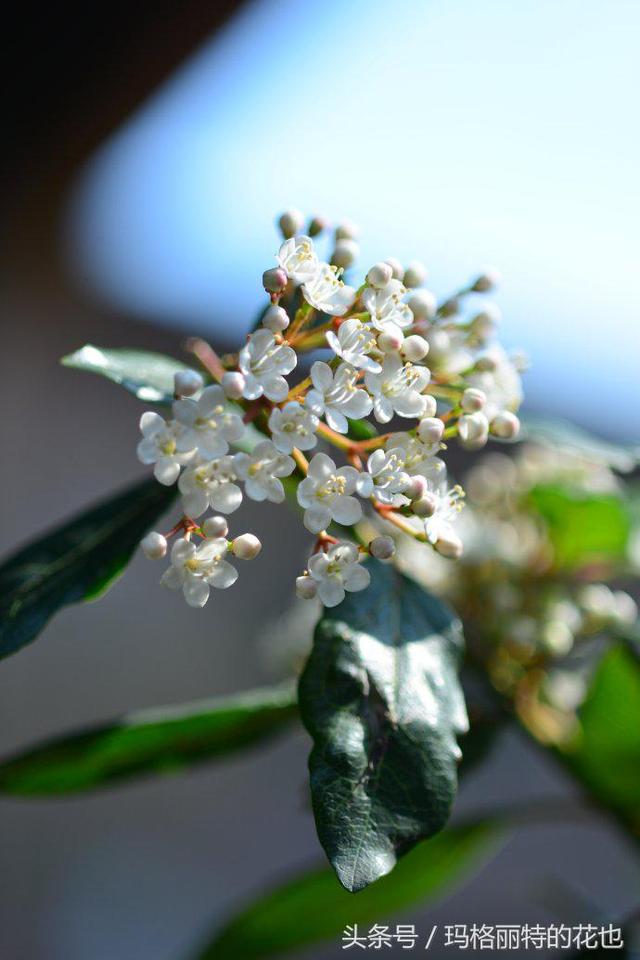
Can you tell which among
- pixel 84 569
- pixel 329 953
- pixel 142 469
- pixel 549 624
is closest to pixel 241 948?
pixel 549 624

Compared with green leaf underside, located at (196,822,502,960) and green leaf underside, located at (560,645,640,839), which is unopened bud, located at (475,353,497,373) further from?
green leaf underside, located at (196,822,502,960)

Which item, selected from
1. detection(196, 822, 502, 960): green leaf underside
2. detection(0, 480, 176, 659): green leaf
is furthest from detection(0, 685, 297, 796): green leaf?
detection(196, 822, 502, 960): green leaf underside

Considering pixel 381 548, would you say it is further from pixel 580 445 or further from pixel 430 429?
pixel 580 445

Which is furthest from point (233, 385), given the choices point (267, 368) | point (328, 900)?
point (328, 900)

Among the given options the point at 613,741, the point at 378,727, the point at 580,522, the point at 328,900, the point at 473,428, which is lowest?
the point at 328,900

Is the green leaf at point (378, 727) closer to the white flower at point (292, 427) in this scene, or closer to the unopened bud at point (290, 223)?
the white flower at point (292, 427)

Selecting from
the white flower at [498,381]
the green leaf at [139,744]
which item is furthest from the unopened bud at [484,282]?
the green leaf at [139,744]

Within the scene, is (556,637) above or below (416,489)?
below

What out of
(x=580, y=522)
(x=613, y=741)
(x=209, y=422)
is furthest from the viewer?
(x=580, y=522)
